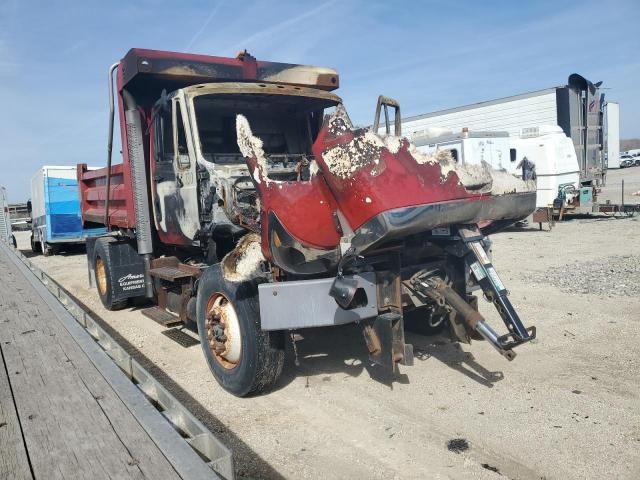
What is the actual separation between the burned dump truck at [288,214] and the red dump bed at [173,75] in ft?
0.05

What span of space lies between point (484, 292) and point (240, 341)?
1843mm

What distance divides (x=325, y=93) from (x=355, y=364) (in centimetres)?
285

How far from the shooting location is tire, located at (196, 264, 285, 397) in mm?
3893

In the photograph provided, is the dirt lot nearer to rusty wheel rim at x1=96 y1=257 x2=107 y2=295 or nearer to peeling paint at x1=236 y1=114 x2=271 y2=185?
rusty wheel rim at x1=96 y1=257 x2=107 y2=295

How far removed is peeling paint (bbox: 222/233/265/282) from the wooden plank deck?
1.12m

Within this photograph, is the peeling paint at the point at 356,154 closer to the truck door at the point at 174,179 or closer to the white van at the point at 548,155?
the truck door at the point at 174,179

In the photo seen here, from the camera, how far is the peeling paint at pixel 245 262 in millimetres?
3855

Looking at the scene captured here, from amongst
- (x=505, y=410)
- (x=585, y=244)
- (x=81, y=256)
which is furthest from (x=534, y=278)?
(x=81, y=256)

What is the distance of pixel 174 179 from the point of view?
521 cm

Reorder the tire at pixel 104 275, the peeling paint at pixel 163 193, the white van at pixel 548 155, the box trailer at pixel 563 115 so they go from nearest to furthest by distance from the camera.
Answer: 1. the peeling paint at pixel 163 193
2. the tire at pixel 104 275
3. the white van at pixel 548 155
4. the box trailer at pixel 563 115

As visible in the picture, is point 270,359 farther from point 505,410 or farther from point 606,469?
point 606,469

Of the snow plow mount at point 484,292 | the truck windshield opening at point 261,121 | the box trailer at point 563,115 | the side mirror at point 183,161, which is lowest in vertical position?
the snow plow mount at point 484,292

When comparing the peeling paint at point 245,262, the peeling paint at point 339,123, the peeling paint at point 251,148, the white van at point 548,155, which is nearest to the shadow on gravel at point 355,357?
the peeling paint at point 245,262

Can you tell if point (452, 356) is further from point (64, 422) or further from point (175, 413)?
point (64, 422)
